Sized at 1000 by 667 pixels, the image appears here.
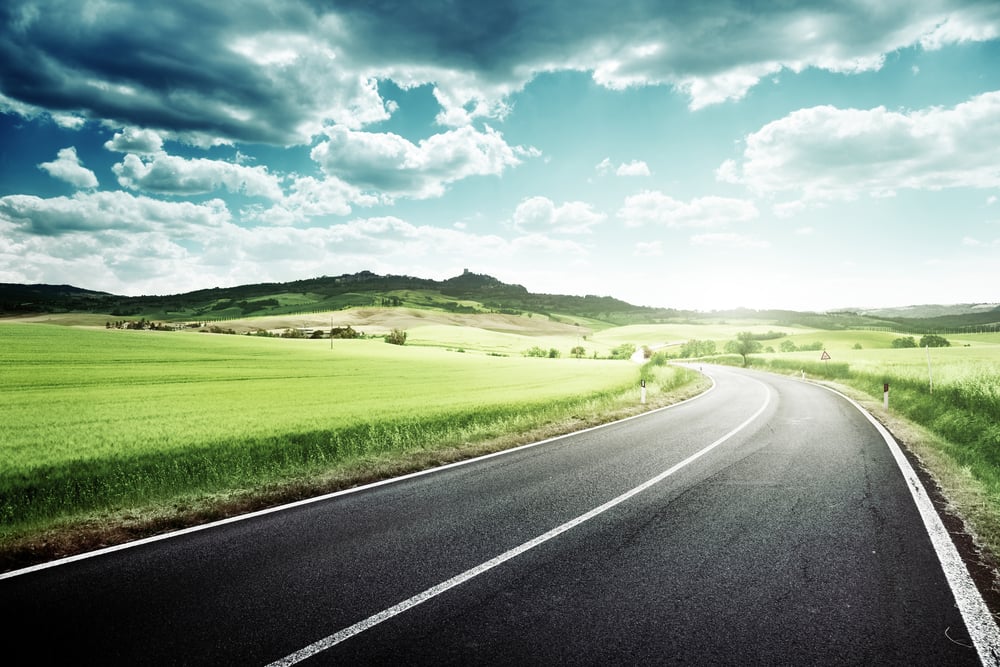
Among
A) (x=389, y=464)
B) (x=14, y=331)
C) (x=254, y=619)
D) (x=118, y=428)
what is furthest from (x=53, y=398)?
(x=14, y=331)

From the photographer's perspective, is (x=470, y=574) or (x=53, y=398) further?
(x=53, y=398)

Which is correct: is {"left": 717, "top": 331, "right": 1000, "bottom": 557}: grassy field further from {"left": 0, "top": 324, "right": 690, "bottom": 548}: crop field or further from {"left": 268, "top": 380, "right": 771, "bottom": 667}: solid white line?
{"left": 0, "top": 324, "right": 690, "bottom": 548}: crop field

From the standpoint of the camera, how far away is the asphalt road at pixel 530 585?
3.65 metres

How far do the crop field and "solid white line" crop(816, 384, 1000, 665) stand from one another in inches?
329

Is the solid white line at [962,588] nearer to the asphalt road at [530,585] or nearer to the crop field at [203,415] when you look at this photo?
the asphalt road at [530,585]

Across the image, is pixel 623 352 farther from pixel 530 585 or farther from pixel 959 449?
pixel 530 585

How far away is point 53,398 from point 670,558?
21.5m

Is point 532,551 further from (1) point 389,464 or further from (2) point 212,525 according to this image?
(1) point 389,464

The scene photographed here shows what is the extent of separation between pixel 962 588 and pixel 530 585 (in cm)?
389

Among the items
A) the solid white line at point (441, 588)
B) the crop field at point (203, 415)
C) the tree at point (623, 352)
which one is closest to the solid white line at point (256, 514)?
the crop field at point (203, 415)

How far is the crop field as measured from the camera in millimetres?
8883

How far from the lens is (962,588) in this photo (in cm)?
454

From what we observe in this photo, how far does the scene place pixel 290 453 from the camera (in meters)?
11.0

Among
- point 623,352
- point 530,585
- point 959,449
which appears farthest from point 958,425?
point 623,352
